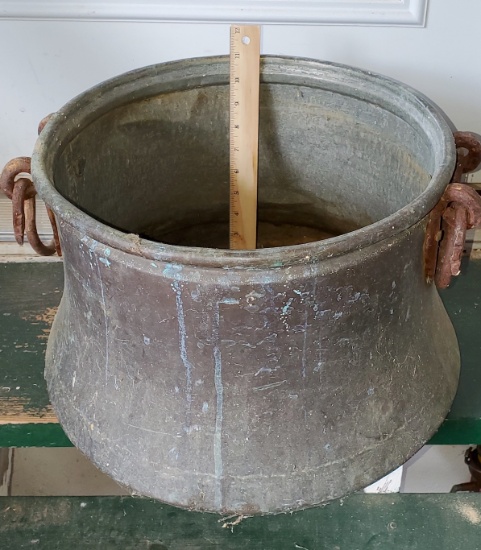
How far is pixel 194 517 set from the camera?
1.09m

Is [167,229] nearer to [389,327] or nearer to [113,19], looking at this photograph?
[113,19]

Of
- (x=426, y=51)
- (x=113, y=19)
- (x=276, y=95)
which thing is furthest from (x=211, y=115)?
(x=426, y=51)

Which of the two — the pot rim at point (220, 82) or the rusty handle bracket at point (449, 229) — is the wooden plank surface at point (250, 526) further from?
the pot rim at point (220, 82)

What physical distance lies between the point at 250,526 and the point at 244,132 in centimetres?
55

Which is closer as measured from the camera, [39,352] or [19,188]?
[19,188]

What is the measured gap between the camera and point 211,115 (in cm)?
106

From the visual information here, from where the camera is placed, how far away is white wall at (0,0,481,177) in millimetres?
1158

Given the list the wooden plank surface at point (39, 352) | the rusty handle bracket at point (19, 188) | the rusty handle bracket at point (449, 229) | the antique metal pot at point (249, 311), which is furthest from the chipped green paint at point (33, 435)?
the rusty handle bracket at point (449, 229)

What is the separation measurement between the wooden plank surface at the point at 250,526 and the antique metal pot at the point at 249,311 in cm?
25

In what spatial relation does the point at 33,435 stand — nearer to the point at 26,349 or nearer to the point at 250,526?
the point at 26,349

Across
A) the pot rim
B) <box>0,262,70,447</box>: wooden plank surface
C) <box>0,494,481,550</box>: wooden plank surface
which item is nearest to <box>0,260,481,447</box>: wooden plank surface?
<box>0,262,70,447</box>: wooden plank surface

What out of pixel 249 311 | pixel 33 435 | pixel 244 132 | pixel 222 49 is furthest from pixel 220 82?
pixel 33 435

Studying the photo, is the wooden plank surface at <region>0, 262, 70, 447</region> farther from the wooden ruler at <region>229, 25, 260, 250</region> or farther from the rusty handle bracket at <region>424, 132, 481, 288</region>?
the rusty handle bracket at <region>424, 132, 481, 288</region>

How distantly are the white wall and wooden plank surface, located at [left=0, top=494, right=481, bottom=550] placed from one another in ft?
2.06
